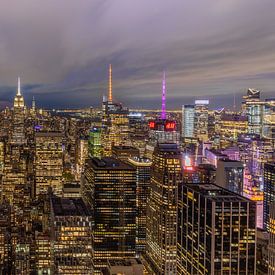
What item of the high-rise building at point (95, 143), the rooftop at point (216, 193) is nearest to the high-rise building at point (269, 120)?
the high-rise building at point (95, 143)

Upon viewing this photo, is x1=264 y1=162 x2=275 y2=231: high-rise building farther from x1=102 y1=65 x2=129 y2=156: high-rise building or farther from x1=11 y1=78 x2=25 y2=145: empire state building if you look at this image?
x1=11 y1=78 x2=25 y2=145: empire state building

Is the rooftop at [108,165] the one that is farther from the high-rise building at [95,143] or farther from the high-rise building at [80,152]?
the high-rise building at [95,143]

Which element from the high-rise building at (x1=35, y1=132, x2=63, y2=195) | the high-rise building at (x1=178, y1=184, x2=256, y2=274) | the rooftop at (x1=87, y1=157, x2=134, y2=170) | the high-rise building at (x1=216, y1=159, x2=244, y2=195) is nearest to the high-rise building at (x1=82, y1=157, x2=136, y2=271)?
the rooftop at (x1=87, y1=157, x2=134, y2=170)

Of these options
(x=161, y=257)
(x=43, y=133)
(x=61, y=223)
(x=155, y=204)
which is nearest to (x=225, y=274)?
(x=61, y=223)

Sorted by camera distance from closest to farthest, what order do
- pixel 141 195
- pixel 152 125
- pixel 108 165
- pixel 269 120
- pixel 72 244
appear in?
pixel 72 244
pixel 108 165
pixel 141 195
pixel 269 120
pixel 152 125

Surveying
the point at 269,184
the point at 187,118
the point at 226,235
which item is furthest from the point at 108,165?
the point at 187,118

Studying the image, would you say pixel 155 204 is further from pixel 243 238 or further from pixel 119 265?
pixel 243 238

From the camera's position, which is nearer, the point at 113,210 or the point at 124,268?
the point at 124,268

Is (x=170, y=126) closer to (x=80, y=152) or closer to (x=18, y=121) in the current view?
(x=80, y=152)
